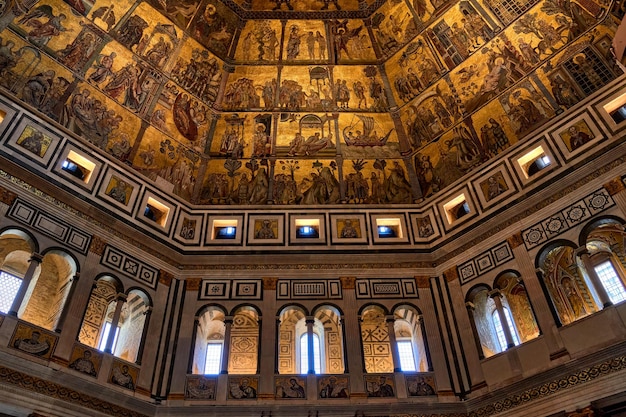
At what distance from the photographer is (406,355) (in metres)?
19.0

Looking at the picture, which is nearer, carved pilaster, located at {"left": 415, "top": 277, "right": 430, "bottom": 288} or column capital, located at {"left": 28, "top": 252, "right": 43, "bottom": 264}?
column capital, located at {"left": 28, "top": 252, "right": 43, "bottom": 264}

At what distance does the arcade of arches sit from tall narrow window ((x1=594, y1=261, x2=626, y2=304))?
106 mm

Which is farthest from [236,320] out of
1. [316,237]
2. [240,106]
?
[240,106]

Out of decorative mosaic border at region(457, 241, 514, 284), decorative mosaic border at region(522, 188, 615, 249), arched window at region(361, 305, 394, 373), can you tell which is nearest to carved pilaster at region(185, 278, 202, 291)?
arched window at region(361, 305, 394, 373)

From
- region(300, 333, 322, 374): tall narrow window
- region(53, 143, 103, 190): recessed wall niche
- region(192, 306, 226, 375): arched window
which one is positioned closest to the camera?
region(53, 143, 103, 190): recessed wall niche

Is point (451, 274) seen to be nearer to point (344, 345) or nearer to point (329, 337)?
point (344, 345)

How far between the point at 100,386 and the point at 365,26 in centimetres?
1767

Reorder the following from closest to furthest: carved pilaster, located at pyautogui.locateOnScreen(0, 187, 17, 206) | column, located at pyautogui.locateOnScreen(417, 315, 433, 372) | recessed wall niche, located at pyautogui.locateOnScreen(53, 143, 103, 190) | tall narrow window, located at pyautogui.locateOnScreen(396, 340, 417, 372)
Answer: carved pilaster, located at pyautogui.locateOnScreen(0, 187, 17, 206), column, located at pyautogui.locateOnScreen(417, 315, 433, 372), recessed wall niche, located at pyautogui.locateOnScreen(53, 143, 103, 190), tall narrow window, located at pyautogui.locateOnScreen(396, 340, 417, 372)

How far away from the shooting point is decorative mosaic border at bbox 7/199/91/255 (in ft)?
49.4

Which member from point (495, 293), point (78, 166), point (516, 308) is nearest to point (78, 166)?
point (78, 166)

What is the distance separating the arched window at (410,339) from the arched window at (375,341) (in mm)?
468

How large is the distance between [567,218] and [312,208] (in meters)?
8.99

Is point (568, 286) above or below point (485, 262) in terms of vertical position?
below

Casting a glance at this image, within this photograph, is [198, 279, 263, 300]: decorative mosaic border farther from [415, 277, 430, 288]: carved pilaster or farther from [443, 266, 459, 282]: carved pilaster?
[443, 266, 459, 282]: carved pilaster
